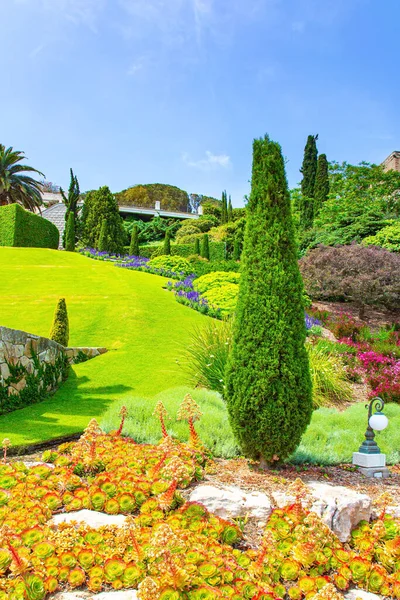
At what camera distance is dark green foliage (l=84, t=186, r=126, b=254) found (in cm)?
2642

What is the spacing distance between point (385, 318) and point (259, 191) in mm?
12208

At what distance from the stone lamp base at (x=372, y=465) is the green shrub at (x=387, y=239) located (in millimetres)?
13889

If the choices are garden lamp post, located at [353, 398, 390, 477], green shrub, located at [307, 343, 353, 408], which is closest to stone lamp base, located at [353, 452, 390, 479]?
garden lamp post, located at [353, 398, 390, 477]

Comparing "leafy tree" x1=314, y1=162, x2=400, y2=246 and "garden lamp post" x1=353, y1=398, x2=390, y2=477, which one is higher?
"leafy tree" x1=314, y1=162, x2=400, y2=246

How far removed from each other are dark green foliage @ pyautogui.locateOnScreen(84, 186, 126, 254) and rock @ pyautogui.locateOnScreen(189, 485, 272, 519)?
2363cm

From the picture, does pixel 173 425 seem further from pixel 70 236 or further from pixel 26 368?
pixel 70 236

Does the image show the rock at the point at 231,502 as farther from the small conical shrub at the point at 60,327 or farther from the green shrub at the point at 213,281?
the green shrub at the point at 213,281

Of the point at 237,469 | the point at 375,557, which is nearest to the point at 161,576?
the point at 375,557

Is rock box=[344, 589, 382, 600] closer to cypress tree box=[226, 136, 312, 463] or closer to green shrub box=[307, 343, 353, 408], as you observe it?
cypress tree box=[226, 136, 312, 463]

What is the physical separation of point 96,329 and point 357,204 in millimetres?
18781

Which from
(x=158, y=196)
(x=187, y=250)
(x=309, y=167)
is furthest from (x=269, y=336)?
(x=158, y=196)

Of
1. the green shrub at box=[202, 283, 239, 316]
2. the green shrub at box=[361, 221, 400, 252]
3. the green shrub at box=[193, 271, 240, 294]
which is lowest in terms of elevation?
the green shrub at box=[202, 283, 239, 316]

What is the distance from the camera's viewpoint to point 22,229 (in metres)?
23.3

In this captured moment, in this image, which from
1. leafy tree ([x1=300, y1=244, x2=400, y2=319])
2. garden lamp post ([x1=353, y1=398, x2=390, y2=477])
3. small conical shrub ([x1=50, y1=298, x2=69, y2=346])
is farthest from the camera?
leafy tree ([x1=300, y1=244, x2=400, y2=319])
